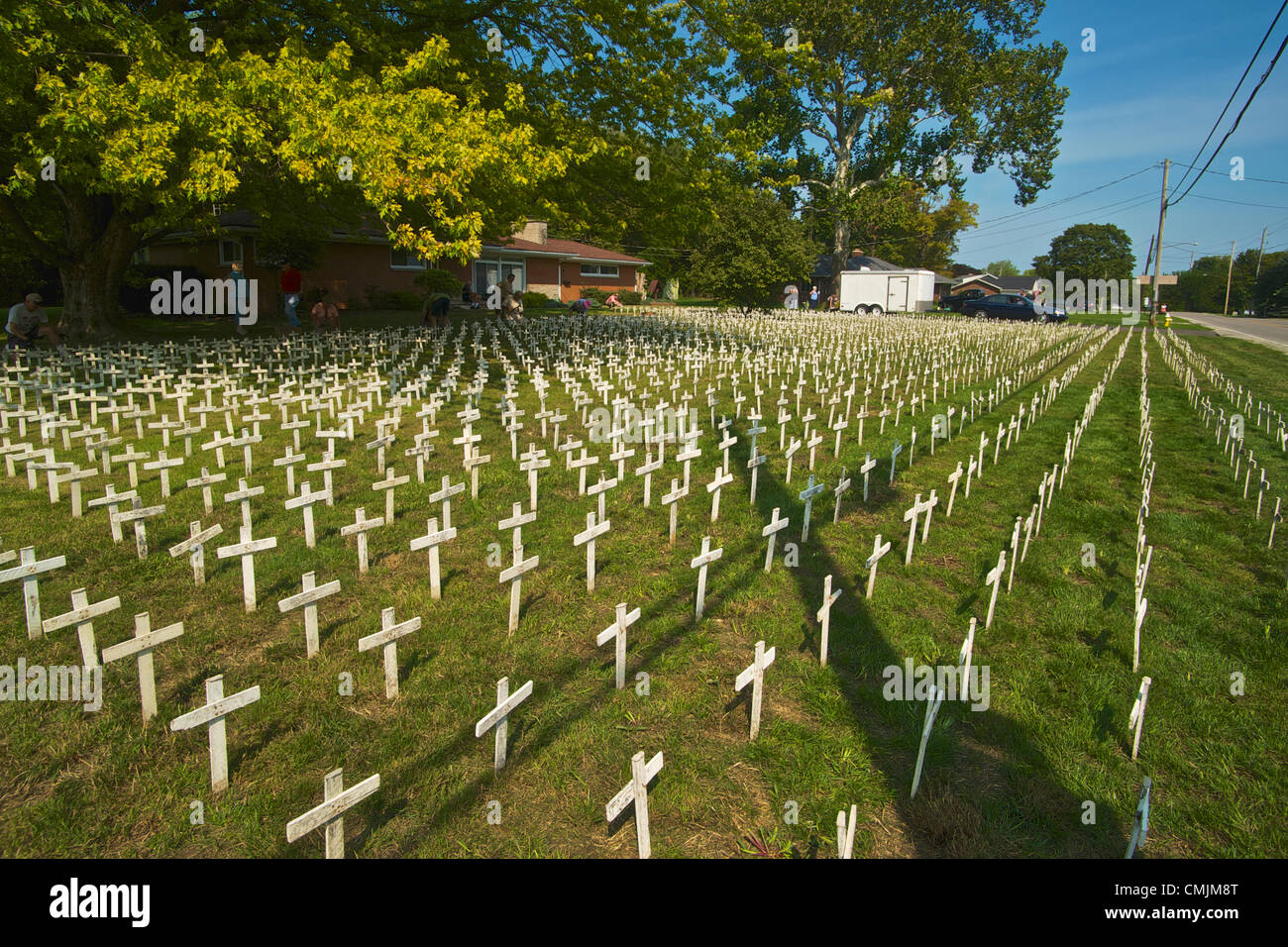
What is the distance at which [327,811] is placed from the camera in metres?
2.40

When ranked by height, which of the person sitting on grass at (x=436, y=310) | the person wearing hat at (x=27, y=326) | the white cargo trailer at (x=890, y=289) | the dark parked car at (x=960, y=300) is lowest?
the person wearing hat at (x=27, y=326)

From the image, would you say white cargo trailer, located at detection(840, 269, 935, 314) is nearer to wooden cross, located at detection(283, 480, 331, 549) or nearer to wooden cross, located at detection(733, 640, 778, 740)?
wooden cross, located at detection(283, 480, 331, 549)

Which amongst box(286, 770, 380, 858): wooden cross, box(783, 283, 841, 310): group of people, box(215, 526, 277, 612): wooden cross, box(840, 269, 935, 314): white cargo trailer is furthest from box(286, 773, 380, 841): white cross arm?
box(840, 269, 935, 314): white cargo trailer

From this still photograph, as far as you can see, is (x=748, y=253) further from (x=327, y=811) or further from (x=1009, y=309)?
(x=327, y=811)

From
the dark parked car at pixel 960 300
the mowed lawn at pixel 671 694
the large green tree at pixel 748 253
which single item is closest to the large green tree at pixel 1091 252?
the dark parked car at pixel 960 300

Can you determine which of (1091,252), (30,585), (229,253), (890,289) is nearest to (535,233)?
(229,253)

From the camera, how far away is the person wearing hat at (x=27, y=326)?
13711mm

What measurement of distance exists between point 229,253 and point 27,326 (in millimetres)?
13227

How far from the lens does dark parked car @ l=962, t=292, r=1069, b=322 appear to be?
40.2 meters

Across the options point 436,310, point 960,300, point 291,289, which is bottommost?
→ point 436,310

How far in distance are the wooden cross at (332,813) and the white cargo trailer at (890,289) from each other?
52.1 meters

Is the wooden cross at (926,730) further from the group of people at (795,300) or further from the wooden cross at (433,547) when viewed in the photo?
the group of people at (795,300)

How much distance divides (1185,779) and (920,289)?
2099 inches
